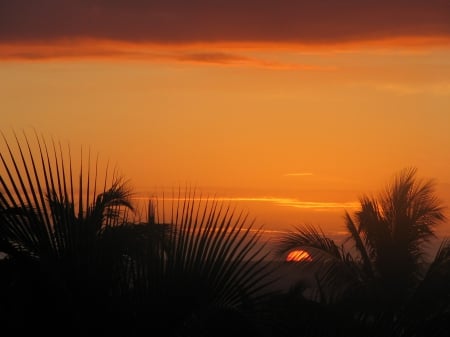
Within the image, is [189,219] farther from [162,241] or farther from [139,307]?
[139,307]

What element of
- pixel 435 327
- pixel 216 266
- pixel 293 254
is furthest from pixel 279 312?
pixel 293 254

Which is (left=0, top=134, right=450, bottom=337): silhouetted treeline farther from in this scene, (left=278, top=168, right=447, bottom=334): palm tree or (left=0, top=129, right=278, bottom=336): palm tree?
(left=278, top=168, right=447, bottom=334): palm tree

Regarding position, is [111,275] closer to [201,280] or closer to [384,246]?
[201,280]

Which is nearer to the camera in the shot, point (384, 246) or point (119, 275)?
point (119, 275)

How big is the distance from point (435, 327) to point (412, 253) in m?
16.5

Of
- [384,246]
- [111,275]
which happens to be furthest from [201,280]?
[384,246]

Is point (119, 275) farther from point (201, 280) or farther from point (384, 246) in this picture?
point (384, 246)

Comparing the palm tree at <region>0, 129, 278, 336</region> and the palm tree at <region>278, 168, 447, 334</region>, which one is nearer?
the palm tree at <region>0, 129, 278, 336</region>

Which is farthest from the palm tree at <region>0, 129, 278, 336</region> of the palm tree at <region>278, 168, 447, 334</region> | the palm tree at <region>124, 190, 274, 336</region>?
the palm tree at <region>278, 168, 447, 334</region>

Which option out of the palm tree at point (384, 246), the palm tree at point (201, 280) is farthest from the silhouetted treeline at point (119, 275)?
the palm tree at point (384, 246)

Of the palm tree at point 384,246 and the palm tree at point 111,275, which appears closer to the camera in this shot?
the palm tree at point 111,275

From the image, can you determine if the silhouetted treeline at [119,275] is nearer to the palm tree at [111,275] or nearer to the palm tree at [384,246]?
the palm tree at [111,275]

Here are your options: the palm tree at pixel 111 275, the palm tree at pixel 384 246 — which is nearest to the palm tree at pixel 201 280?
the palm tree at pixel 111 275

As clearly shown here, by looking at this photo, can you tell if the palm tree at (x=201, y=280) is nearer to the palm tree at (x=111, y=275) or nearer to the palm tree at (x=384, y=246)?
the palm tree at (x=111, y=275)
